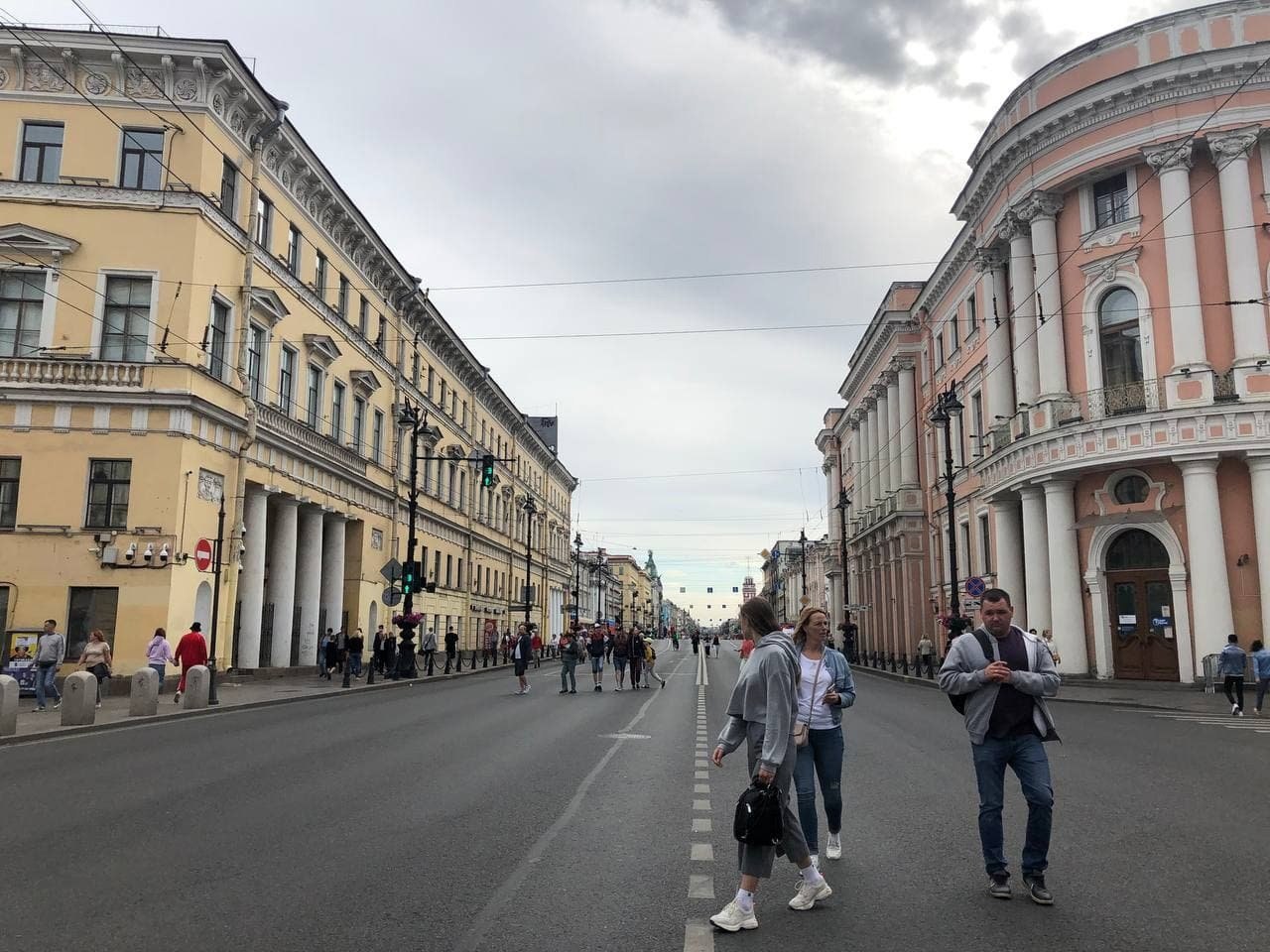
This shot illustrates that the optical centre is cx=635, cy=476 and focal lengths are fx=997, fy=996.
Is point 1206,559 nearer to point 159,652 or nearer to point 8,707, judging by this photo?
point 159,652

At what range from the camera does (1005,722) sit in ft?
19.8

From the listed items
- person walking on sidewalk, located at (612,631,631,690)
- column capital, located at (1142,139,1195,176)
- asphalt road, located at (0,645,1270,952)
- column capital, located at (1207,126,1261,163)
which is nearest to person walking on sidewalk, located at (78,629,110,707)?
asphalt road, located at (0,645,1270,952)

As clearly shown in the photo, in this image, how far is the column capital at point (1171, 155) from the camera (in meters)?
27.4

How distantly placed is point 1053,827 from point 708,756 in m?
5.44

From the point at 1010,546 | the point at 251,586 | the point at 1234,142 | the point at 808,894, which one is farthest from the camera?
the point at 1010,546

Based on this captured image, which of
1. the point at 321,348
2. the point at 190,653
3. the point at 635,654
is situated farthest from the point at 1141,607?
the point at 321,348

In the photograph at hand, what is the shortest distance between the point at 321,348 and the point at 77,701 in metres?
19.9

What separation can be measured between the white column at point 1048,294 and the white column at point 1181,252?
11.0ft

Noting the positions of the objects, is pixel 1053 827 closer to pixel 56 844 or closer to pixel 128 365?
pixel 56 844

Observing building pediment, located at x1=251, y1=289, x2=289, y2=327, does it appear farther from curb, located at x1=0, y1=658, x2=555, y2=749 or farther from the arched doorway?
the arched doorway

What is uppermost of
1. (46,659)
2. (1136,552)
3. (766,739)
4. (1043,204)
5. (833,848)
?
(1043,204)

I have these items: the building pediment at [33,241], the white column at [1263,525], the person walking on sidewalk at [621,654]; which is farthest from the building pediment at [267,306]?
the white column at [1263,525]

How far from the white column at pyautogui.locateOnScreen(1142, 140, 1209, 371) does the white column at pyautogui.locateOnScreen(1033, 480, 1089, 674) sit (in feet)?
16.6

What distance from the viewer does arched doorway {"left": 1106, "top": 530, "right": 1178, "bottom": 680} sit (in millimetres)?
27734
